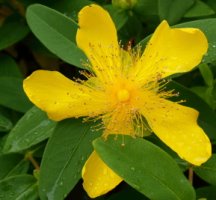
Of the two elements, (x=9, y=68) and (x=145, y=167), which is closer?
(x=145, y=167)

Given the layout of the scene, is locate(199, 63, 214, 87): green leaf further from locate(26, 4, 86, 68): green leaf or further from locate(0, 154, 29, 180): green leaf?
locate(0, 154, 29, 180): green leaf

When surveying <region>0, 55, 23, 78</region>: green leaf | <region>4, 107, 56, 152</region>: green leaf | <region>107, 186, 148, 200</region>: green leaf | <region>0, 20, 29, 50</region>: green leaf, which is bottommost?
<region>107, 186, 148, 200</region>: green leaf

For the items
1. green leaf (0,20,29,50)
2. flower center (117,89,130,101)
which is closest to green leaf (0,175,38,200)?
flower center (117,89,130,101)

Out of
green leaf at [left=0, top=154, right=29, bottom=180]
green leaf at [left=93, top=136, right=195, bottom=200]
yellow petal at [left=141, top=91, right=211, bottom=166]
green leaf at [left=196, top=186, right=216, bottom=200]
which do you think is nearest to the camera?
green leaf at [left=93, top=136, right=195, bottom=200]

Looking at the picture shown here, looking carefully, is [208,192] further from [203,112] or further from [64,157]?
[64,157]

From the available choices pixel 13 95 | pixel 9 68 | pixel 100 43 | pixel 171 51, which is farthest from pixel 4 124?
pixel 171 51

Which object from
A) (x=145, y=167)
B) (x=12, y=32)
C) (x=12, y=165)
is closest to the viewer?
(x=145, y=167)

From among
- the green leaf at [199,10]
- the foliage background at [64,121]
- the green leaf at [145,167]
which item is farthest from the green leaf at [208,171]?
the green leaf at [199,10]

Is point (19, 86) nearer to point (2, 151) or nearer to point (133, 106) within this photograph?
point (2, 151)
